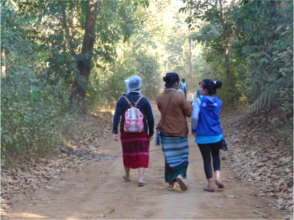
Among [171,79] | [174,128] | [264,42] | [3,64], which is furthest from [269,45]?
[3,64]

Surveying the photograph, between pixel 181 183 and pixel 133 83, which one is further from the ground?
pixel 133 83

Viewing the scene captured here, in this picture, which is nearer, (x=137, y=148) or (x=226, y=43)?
(x=137, y=148)

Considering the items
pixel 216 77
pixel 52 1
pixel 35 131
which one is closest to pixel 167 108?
pixel 35 131

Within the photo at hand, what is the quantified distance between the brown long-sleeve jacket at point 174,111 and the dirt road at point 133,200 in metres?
1.06

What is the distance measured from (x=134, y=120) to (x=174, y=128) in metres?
0.79

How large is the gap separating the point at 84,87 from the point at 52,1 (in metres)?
3.64

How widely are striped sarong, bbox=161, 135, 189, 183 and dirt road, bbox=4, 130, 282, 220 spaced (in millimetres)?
324

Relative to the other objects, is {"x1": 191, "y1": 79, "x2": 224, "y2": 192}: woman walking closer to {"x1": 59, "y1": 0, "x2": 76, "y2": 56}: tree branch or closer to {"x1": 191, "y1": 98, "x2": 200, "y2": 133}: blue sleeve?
{"x1": 191, "y1": 98, "x2": 200, "y2": 133}: blue sleeve

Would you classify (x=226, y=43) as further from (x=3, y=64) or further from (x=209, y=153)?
(x=209, y=153)

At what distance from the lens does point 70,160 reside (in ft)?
33.0

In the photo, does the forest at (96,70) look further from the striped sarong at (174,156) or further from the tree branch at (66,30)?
the striped sarong at (174,156)

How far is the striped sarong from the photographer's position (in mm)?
6855

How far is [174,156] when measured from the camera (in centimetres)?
689

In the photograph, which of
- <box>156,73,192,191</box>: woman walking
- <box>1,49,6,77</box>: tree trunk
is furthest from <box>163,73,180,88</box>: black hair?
<box>1,49,6,77</box>: tree trunk
